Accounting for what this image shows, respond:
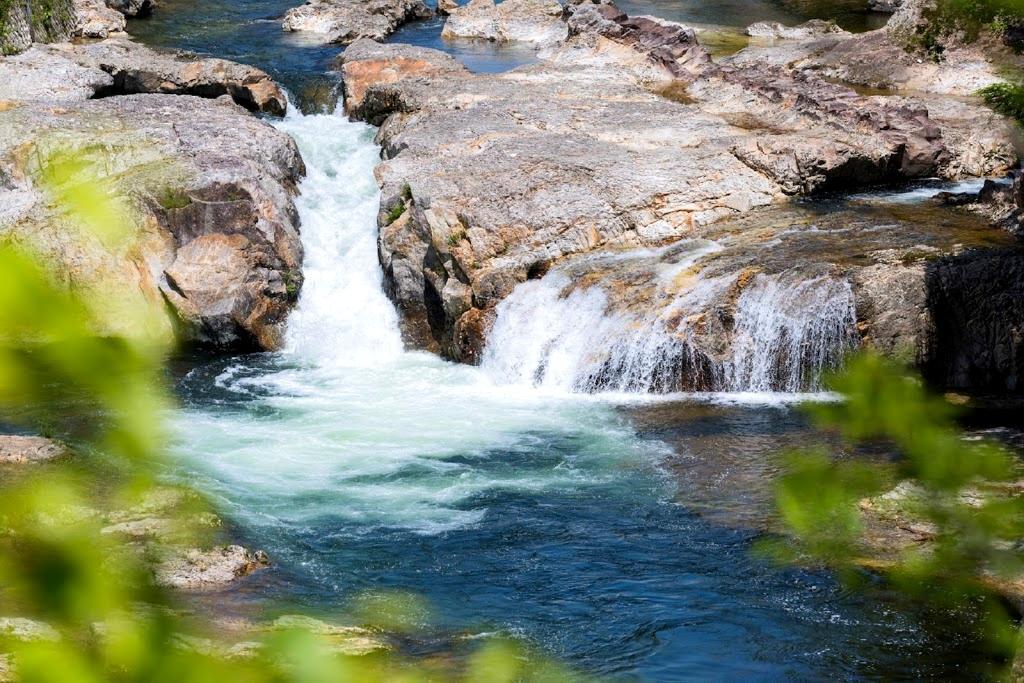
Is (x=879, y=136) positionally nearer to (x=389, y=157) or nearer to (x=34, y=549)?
(x=389, y=157)

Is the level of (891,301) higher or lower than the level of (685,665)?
higher

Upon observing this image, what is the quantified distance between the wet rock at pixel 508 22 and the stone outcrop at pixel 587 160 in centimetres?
935

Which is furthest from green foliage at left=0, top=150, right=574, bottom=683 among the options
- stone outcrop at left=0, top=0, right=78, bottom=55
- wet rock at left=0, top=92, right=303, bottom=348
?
stone outcrop at left=0, top=0, right=78, bottom=55

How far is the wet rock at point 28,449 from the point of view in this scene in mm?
9914

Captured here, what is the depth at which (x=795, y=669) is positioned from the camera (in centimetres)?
696

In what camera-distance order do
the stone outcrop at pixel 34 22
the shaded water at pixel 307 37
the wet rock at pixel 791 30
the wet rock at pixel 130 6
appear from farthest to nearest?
the wet rock at pixel 791 30 → the wet rock at pixel 130 6 → the shaded water at pixel 307 37 → the stone outcrop at pixel 34 22

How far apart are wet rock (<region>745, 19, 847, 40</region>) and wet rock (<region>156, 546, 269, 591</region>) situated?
25.4m

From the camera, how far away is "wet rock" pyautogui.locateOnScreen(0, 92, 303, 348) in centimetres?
1555

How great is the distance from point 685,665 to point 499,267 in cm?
847

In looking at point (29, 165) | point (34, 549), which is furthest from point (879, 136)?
point (34, 549)

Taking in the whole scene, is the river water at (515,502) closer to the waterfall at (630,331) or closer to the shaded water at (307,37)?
the waterfall at (630,331)

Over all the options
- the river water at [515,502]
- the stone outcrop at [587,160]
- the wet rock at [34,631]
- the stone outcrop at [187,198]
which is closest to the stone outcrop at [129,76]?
the stone outcrop at [187,198]

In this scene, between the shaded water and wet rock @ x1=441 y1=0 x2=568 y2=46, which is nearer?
the shaded water

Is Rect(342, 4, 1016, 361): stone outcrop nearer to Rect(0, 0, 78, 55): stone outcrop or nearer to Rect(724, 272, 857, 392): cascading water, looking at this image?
Rect(724, 272, 857, 392): cascading water
